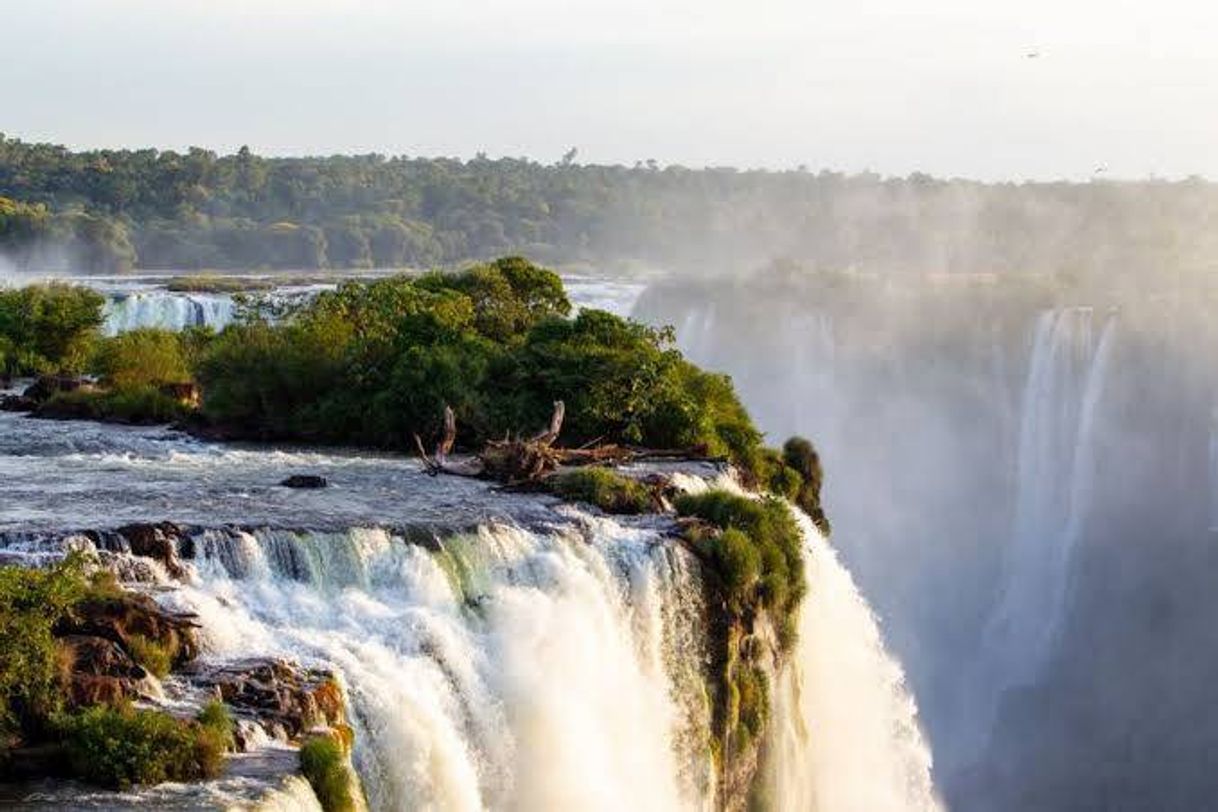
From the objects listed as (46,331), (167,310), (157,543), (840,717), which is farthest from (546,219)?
(157,543)

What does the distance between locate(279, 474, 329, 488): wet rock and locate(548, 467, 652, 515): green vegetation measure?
3.13 m

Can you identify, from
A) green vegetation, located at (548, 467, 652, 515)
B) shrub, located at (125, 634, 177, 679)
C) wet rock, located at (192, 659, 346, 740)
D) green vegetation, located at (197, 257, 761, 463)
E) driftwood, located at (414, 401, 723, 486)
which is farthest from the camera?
green vegetation, located at (197, 257, 761, 463)

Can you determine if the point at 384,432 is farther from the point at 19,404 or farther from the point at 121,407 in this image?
the point at 19,404

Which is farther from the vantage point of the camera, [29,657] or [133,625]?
[133,625]

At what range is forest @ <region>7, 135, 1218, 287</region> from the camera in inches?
3263

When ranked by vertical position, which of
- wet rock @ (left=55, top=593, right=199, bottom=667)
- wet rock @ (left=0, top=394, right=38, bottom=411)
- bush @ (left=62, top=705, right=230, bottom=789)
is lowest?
wet rock @ (left=0, top=394, right=38, bottom=411)

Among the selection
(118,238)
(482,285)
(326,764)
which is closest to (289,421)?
(482,285)

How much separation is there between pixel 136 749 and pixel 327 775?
1.41 m

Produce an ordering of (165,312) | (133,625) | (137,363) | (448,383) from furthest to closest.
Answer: (165,312) < (137,363) < (448,383) < (133,625)

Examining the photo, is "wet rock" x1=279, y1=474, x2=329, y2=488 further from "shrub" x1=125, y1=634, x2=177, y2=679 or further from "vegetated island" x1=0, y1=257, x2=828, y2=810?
"shrub" x1=125, y1=634, x2=177, y2=679

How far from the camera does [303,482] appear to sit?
2408 centimetres

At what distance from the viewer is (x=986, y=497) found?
170 feet

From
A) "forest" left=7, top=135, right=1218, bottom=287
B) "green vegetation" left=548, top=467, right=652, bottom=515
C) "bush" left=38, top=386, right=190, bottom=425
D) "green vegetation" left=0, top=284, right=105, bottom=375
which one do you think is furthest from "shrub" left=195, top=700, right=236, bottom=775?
"forest" left=7, top=135, right=1218, bottom=287

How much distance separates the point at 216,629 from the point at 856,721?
1536 cm
